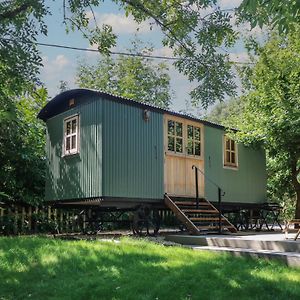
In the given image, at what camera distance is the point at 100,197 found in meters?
9.48

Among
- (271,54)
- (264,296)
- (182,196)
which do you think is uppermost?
(271,54)

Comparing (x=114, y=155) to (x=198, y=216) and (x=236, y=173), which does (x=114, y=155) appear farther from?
(x=236, y=173)

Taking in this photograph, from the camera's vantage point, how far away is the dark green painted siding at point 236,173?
475 inches

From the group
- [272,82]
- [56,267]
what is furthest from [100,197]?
[272,82]

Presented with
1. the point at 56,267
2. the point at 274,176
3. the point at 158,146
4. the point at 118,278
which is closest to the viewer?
the point at 118,278

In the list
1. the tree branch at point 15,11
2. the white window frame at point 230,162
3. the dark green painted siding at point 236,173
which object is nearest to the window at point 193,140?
the dark green painted siding at point 236,173

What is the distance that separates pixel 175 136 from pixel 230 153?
258 cm

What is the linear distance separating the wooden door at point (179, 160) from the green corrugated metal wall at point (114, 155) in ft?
0.93

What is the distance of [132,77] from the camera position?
30.8m

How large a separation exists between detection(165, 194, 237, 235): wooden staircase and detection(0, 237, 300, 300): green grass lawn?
2.35 m

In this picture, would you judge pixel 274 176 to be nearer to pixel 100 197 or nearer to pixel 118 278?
pixel 100 197

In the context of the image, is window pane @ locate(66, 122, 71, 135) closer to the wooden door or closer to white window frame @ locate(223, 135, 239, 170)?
the wooden door

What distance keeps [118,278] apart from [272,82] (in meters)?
8.47

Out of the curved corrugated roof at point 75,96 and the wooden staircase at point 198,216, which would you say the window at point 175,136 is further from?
the wooden staircase at point 198,216
